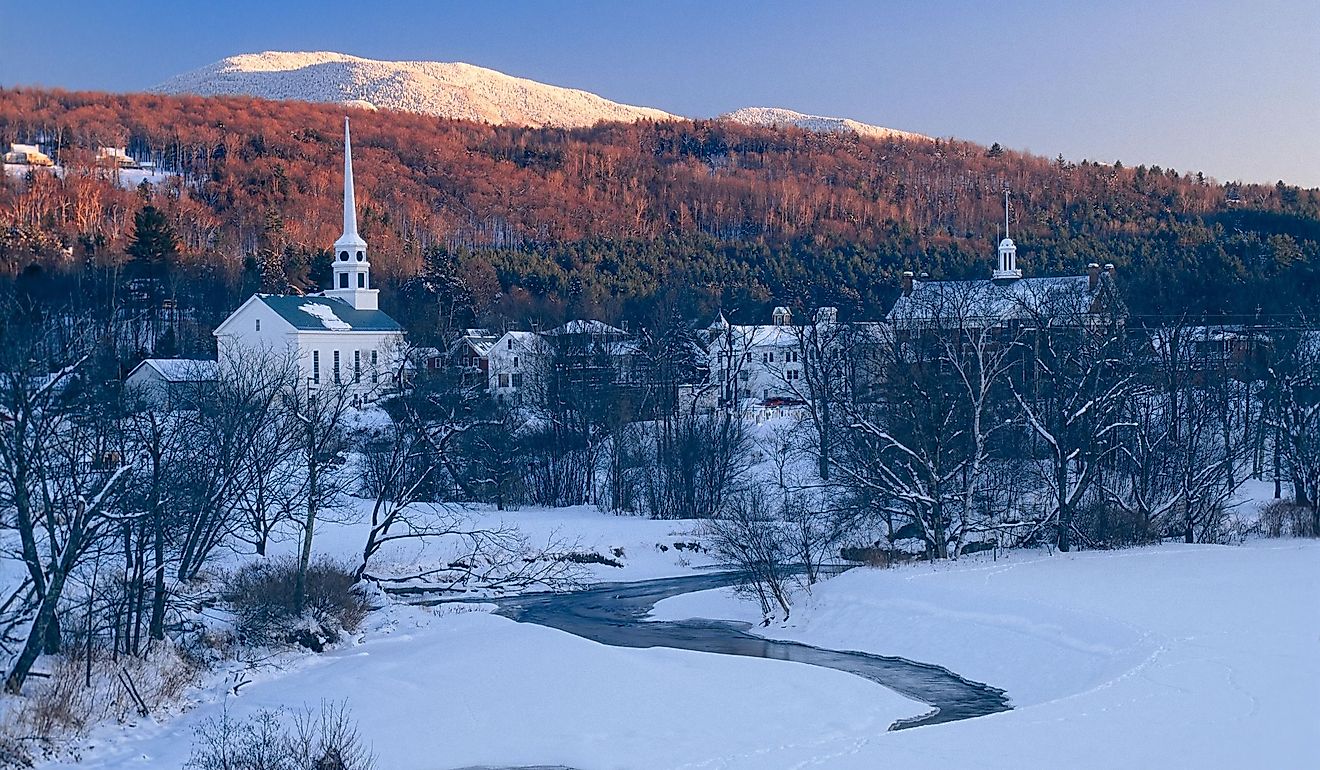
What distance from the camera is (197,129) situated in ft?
458

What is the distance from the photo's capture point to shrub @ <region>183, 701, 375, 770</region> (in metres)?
14.8

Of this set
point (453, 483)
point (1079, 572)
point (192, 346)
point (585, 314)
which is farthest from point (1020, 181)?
point (1079, 572)

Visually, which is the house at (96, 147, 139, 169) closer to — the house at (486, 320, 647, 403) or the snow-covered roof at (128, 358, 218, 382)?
the house at (486, 320, 647, 403)

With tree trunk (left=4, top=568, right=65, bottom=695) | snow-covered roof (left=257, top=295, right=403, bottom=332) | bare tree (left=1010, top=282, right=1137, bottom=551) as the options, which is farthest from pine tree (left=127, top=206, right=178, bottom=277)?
tree trunk (left=4, top=568, right=65, bottom=695)

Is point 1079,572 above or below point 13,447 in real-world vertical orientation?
below

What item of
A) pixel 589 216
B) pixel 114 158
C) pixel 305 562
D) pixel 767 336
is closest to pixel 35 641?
pixel 305 562

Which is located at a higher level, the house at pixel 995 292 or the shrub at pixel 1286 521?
the house at pixel 995 292

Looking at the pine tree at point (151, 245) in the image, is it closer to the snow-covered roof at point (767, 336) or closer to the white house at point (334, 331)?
the white house at point (334, 331)

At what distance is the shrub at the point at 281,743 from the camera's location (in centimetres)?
1482

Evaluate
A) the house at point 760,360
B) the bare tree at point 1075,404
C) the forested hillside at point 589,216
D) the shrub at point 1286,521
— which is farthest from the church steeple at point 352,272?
the shrub at point 1286,521

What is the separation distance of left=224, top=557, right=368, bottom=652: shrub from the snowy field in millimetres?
675

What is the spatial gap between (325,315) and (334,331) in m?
1.06

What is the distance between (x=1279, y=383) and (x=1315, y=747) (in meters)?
28.1

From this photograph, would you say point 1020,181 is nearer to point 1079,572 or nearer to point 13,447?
point 1079,572
